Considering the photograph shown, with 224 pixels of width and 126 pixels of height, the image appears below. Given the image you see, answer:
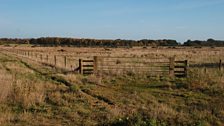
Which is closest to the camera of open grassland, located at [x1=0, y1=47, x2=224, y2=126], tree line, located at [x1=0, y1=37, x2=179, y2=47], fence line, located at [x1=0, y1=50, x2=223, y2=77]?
open grassland, located at [x1=0, y1=47, x2=224, y2=126]

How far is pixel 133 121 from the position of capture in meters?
10.4

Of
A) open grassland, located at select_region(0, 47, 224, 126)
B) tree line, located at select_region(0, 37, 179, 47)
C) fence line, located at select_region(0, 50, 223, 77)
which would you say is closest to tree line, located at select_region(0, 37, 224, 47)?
tree line, located at select_region(0, 37, 179, 47)

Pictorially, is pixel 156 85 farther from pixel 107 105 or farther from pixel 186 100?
pixel 107 105

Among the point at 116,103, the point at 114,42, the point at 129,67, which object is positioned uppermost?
the point at 116,103

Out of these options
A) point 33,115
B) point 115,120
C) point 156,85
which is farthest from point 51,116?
point 156,85

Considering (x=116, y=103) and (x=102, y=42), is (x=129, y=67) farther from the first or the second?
(x=102, y=42)

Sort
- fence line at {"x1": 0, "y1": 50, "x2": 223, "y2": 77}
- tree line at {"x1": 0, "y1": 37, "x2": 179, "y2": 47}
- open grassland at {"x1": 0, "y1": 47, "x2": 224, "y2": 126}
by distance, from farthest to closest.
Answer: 1. tree line at {"x1": 0, "y1": 37, "x2": 179, "y2": 47}
2. fence line at {"x1": 0, "y1": 50, "x2": 223, "y2": 77}
3. open grassland at {"x1": 0, "y1": 47, "x2": 224, "y2": 126}

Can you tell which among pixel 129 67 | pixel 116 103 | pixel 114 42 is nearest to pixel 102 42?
pixel 114 42

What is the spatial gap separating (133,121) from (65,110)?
354 cm

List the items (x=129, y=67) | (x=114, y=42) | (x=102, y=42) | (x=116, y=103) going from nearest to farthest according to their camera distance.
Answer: (x=116, y=103)
(x=129, y=67)
(x=114, y=42)
(x=102, y=42)

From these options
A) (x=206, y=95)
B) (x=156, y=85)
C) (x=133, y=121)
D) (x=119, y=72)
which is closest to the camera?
(x=133, y=121)

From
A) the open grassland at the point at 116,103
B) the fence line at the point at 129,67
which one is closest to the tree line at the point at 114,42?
the fence line at the point at 129,67

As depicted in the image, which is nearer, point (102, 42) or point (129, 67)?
point (129, 67)

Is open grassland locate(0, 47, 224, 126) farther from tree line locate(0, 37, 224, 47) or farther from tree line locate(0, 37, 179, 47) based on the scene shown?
tree line locate(0, 37, 179, 47)
